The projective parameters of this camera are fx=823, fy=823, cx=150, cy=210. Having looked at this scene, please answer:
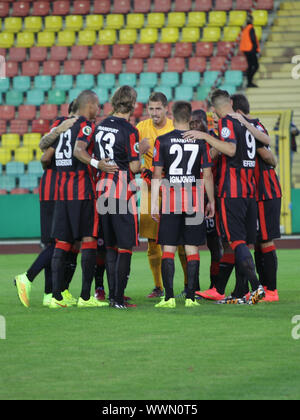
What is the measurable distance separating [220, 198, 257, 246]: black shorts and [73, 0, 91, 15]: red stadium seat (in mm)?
16022

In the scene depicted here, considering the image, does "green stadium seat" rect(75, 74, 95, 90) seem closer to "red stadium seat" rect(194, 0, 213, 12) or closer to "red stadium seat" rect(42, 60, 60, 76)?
"red stadium seat" rect(42, 60, 60, 76)

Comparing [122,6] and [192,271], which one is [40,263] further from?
[122,6]

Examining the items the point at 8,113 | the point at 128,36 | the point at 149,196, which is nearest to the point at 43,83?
the point at 8,113

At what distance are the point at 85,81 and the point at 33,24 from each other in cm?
294

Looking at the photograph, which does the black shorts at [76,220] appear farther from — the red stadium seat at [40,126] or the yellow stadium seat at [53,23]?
the yellow stadium seat at [53,23]

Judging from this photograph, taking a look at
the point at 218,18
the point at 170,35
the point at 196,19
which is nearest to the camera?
the point at 170,35

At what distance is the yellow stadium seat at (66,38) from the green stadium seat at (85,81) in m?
1.50

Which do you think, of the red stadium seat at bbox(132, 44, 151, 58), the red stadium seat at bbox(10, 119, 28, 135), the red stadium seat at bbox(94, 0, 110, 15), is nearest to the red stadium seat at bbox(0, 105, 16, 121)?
the red stadium seat at bbox(10, 119, 28, 135)

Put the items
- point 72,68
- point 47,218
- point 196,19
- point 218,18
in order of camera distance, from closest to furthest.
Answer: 1. point 47,218
2. point 72,68
3. point 218,18
4. point 196,19

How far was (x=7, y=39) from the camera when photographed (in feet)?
71.3

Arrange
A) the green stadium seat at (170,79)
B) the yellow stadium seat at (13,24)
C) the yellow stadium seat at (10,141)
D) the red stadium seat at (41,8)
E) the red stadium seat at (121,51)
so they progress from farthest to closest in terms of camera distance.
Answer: the red stadium seat at (41,8), the yellow stadium seat at (13,24), the red stadium seat at (121,51), the green stadium seat at (170,79), the yellow stadium seat at (10,141)

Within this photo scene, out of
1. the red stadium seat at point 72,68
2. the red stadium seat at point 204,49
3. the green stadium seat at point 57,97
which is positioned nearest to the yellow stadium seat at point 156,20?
the red stadium seat at point 204,49

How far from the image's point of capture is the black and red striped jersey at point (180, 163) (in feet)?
23.3

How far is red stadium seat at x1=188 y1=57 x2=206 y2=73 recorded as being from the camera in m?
20.2
